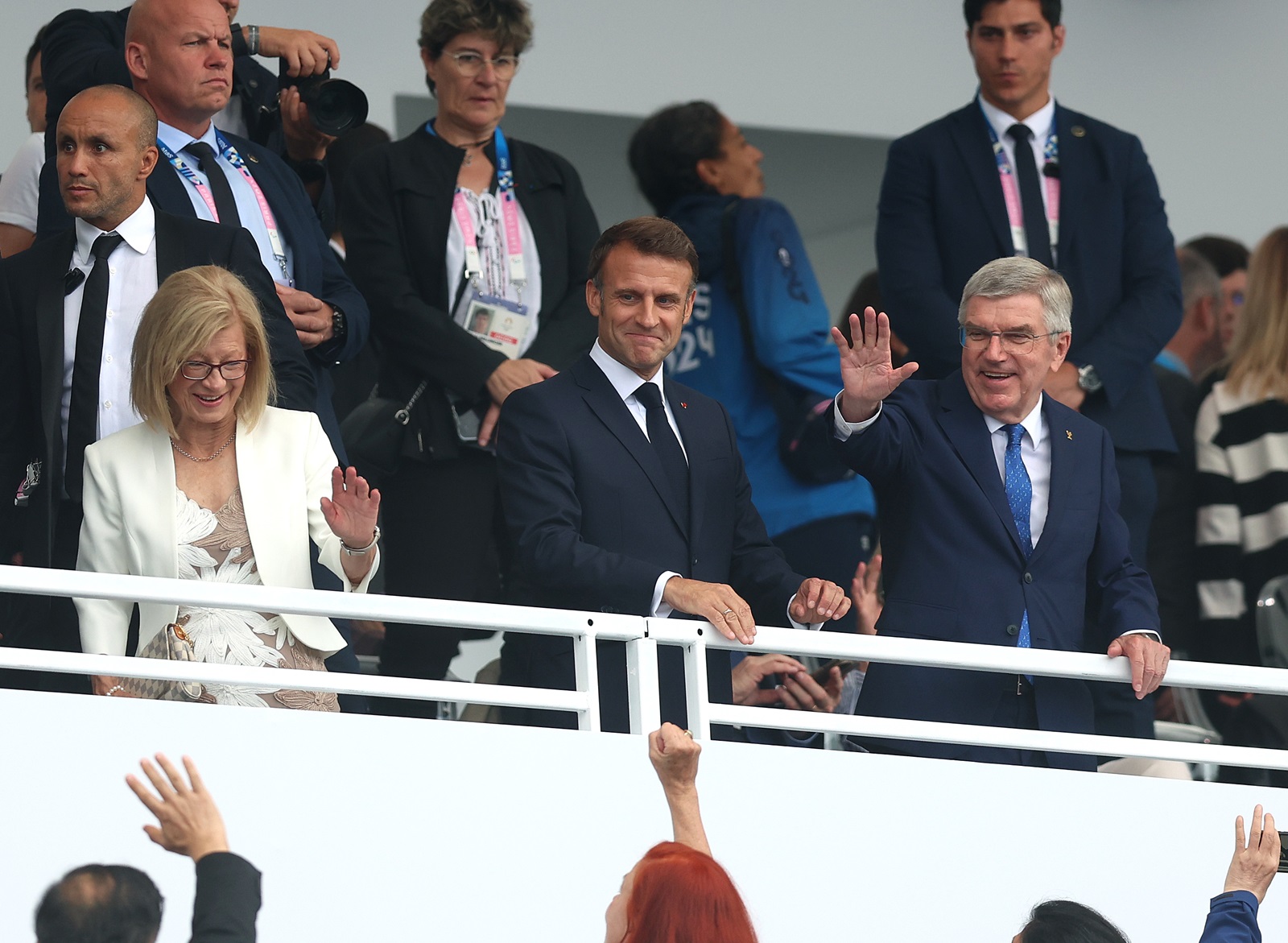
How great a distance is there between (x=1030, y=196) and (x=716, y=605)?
188cm

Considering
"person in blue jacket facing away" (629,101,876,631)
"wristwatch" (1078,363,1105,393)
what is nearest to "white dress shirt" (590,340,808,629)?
"person in blue jacket facing away" (629,101,876,631)

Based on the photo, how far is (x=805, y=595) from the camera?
4.11 metres

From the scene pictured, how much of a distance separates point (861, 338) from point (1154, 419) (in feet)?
4.40

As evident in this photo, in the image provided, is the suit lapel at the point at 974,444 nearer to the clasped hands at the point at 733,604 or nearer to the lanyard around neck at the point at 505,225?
the clasped hands at the point at 733,604

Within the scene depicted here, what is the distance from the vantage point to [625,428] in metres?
4.29

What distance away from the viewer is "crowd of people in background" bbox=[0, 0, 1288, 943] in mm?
4055

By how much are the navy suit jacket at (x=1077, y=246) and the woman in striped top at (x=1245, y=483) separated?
1.33 ft

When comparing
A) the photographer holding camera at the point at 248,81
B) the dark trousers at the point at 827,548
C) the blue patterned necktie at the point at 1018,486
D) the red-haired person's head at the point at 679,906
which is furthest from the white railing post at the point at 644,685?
the photographer holding camera at the point at 248,81

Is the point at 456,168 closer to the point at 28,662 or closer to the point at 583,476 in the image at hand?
the point at 583,476

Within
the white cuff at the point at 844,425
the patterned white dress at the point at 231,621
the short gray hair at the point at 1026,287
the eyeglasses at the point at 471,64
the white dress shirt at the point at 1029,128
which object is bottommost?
the patterned white dress at the point at 231,621

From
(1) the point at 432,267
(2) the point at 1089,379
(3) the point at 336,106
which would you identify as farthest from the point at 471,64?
(2) the point at 1089,379

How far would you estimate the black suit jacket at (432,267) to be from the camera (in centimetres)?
494

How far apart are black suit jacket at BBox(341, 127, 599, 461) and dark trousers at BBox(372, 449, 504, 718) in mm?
82

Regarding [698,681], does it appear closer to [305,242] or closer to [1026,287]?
[1026,287]
